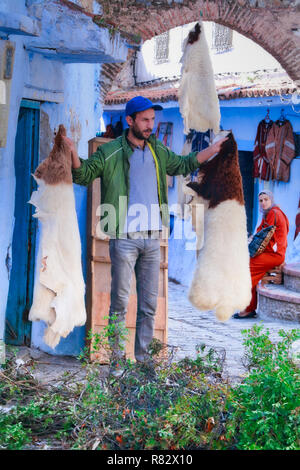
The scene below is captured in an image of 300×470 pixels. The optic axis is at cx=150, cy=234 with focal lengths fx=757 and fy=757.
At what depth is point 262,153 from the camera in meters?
11.4

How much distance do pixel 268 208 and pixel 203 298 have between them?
4.88 metres

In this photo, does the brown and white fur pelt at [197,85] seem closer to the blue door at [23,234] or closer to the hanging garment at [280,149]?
the blue door at [23,234]

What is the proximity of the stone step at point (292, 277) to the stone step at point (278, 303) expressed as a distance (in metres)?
0.07

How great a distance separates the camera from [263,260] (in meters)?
9.11

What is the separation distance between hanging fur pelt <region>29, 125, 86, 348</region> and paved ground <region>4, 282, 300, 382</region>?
74cm

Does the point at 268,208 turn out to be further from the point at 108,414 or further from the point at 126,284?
the point at 108,414

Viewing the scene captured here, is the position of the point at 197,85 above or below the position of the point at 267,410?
above

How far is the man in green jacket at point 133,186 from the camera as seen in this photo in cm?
472

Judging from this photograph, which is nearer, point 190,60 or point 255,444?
point 255,444

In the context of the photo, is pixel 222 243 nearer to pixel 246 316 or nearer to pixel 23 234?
pixel 23 234

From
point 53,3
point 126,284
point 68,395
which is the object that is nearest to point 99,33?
point 53,3

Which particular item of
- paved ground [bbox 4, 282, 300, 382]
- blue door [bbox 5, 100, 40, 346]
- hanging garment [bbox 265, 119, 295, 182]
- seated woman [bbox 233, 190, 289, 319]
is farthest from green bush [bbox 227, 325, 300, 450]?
hanging garment [bbox 265, 119, 295, 182]

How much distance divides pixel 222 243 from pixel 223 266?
14 cm

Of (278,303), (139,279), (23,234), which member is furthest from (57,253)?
(278,303)
